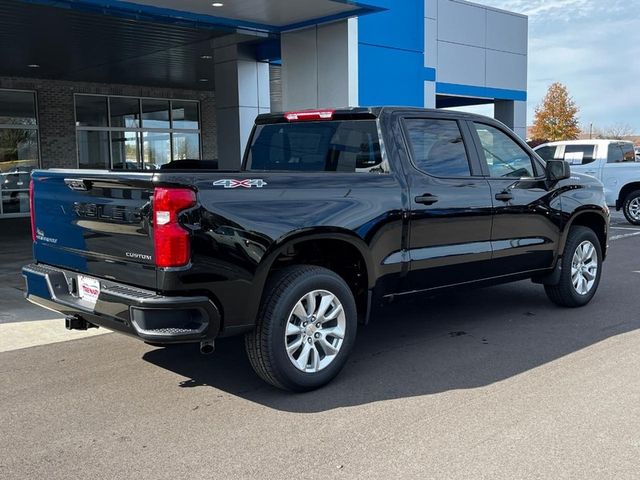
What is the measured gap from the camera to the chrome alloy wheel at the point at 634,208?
52.7 feet

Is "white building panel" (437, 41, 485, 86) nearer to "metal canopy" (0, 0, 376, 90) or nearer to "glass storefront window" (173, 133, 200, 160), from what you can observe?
"metal canopy" (0, 0, 376, 90)

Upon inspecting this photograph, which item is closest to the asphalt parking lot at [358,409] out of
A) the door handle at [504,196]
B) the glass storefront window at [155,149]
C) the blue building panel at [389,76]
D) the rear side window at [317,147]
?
the door handle at [504,196]

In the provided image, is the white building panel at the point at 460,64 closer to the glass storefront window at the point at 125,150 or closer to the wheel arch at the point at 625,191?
the wheel arch at the point at 625,191

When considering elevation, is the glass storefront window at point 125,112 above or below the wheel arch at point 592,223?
above

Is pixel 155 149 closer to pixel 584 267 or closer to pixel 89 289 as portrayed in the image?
pixel 584 267

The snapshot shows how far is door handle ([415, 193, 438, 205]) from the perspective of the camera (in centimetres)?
528

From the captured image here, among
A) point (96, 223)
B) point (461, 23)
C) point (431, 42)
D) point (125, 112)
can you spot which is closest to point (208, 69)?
point (125, 112)

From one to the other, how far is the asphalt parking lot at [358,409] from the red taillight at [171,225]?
1.04 meters

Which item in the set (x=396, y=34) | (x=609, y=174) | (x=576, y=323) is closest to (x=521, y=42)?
(x=609, y=174)

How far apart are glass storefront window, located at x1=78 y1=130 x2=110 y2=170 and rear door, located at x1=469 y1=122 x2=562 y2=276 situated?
53.9ft

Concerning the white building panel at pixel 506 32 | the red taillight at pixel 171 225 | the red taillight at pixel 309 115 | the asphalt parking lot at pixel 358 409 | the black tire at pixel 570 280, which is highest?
the white building panel at pixel 506 32

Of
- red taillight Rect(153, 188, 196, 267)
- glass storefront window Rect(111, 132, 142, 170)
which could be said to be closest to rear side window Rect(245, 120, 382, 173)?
red taillight Rect(153, 188, 196, 267)

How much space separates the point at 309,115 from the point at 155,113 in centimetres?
1789

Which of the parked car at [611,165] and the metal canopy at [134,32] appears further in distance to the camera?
the parked car at [611,165]
